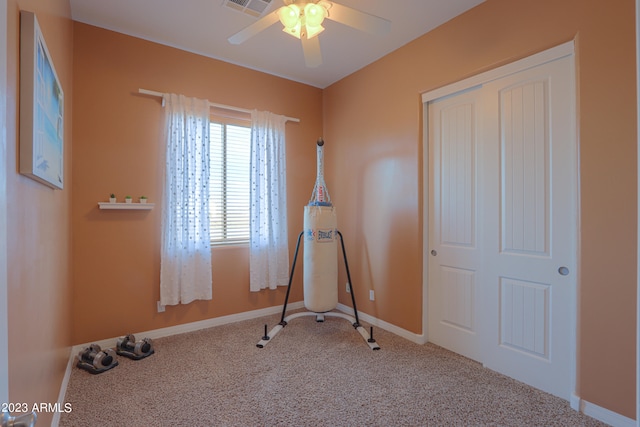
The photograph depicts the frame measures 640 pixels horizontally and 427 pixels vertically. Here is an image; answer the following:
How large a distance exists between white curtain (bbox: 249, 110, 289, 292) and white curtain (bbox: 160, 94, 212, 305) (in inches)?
20.6

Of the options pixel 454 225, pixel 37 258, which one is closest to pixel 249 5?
pixel 37 258

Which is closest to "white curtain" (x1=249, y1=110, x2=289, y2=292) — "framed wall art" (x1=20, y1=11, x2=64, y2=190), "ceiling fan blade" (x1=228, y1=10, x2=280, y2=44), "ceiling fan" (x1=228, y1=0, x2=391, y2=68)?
"ceiling fan blade" (x1=228, y1=10, x2=280, y2=44)

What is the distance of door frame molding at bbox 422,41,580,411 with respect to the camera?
210cm

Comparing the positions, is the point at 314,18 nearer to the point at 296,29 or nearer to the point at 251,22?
the point at 296,29

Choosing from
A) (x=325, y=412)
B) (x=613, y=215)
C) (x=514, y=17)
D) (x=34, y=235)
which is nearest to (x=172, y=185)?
(x=34, y=235)

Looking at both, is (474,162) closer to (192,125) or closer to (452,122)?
(452,122)

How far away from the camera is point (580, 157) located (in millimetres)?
2029

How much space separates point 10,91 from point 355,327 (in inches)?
123

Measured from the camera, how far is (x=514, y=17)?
7.75ft

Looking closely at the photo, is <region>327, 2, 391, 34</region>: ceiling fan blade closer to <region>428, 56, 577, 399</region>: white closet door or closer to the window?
<region>428, 56, 577, 399</region>: white closet door

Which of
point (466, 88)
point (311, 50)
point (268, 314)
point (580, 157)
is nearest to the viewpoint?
point (580, 157)

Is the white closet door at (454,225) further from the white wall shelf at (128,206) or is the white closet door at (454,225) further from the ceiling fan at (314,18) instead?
the white wall shelf at (128,206)

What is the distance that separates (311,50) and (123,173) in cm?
204

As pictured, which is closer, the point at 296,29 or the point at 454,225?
the point at 296,29
